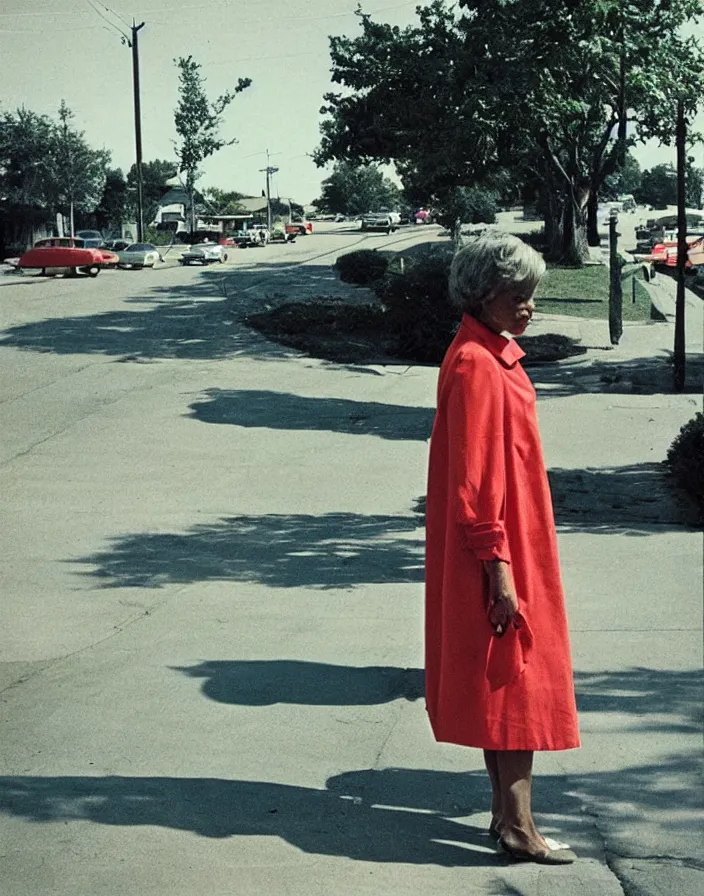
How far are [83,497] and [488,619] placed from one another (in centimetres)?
805

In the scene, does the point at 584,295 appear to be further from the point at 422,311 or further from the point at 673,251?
the point at 422,311

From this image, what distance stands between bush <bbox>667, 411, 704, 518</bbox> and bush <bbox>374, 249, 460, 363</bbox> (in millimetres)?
10483

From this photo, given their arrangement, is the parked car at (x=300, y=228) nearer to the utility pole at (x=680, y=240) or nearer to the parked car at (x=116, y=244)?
A: the parked car at (x=116, y=244)

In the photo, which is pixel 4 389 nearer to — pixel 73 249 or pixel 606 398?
pixel 73 249

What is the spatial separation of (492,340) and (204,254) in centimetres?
3085

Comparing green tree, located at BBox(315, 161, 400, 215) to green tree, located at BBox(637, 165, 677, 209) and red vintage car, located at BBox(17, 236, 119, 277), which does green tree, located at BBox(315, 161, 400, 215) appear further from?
red vintage car, located at BBox(17, 236, 119, 277)

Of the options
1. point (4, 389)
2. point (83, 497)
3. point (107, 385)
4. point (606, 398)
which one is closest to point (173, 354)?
point (107, 385)

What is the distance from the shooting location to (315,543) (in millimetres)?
9258

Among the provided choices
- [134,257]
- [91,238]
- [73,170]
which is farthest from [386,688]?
[134,257]

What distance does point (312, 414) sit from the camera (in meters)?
16.5

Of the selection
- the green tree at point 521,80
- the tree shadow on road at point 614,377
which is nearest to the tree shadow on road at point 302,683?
the tree shadow on road at point 614,377

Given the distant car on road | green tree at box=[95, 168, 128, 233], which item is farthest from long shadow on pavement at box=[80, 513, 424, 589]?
the distant car on road

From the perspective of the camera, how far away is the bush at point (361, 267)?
29.2m

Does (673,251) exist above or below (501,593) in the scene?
above
